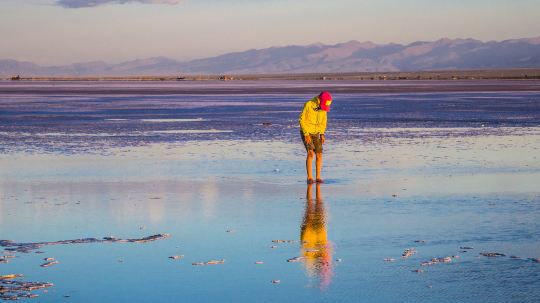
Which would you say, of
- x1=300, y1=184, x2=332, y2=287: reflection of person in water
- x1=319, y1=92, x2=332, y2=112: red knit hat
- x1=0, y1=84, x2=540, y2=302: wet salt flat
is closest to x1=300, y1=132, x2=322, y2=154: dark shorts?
x1=0, y1=84, x2=540, y2=302: wet salt flat

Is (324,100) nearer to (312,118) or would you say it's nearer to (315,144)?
(312,118)

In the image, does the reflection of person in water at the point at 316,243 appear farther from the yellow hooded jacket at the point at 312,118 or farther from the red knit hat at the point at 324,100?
the yellow hooded jacket at the point at 312,118

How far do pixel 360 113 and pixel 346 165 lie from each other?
17975 mm

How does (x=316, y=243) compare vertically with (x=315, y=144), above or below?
below

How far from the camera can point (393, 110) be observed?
36531 millimetres

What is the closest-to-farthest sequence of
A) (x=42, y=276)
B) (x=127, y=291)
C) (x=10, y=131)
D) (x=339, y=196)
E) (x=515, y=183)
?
(x=127, y=291) → (x=42, y=276) → (x=339, y=196) → (x=515, y=183) → (x=10, y=131)

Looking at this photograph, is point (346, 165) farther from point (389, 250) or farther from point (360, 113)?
point (360, 113)

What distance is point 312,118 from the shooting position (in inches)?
597

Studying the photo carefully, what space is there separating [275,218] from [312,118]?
4.23 meters

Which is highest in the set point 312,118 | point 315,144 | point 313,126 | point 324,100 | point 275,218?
point 324,100

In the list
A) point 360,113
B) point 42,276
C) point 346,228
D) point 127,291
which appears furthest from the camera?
point 360,113

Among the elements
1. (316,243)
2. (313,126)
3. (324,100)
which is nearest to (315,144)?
(313,126)

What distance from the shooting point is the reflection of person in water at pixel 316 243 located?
326 inches

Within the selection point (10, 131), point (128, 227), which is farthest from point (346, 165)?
point (10, 131)
